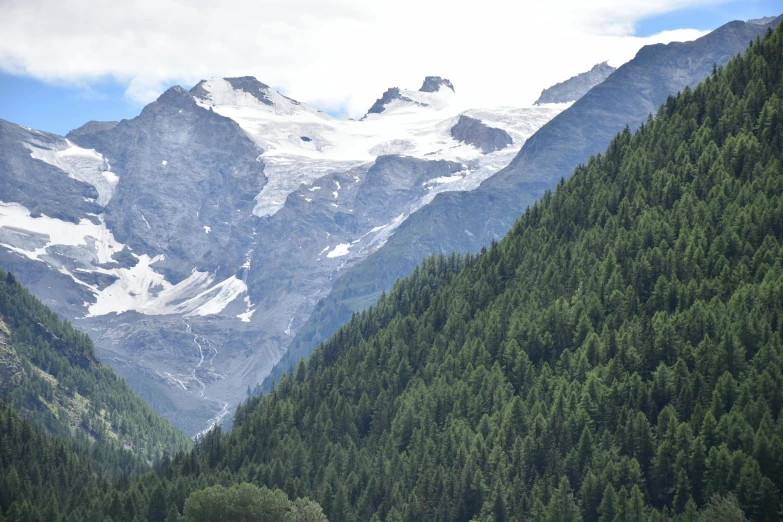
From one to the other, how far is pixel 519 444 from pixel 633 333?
26.9m

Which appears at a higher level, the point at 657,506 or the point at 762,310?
the point at 762,310

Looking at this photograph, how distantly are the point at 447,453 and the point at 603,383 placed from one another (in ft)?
93.2

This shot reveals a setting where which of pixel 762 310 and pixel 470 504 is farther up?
pixel 762 310

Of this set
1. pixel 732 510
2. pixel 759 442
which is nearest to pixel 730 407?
pixel 759 442

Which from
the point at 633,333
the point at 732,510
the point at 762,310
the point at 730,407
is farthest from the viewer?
the point at 633,333

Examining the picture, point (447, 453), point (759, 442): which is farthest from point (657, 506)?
point (447, 453)

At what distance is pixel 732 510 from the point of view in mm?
145250

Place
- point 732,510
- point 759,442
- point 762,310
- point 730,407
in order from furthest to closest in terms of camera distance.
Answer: point 762,310 < point 730,407 < point 759,442 < point 732,510

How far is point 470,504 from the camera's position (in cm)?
18338

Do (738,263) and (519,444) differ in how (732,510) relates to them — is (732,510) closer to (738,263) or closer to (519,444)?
(519,444)

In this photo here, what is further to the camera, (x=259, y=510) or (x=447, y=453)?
(x=447, y=453)

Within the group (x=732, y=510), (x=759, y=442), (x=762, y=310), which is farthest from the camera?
(x=762, y=310)

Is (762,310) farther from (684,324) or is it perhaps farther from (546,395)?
(546,395)

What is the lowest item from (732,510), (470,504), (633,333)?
(470,504)
